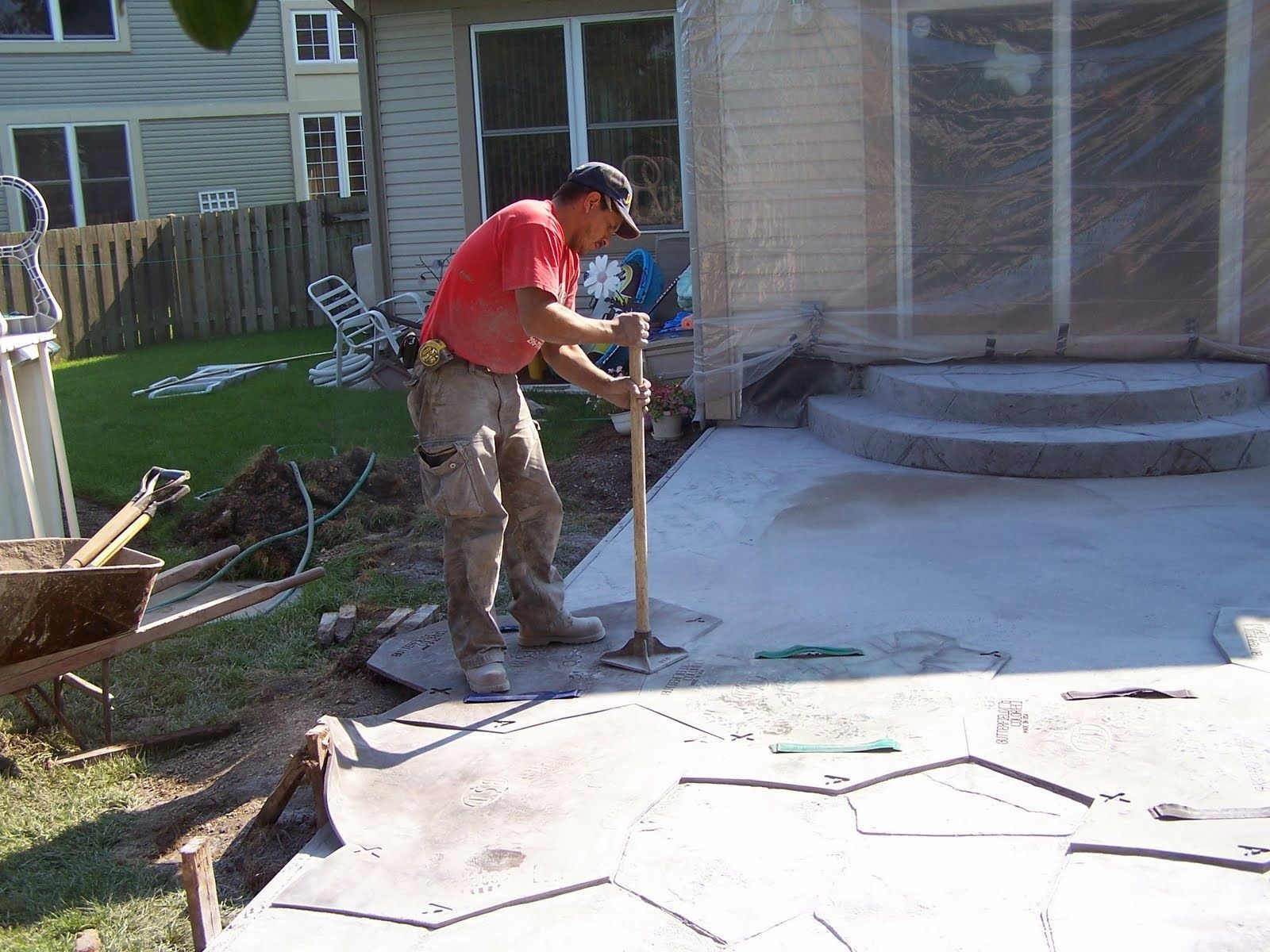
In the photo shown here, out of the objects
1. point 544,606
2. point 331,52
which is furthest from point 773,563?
point 331,52

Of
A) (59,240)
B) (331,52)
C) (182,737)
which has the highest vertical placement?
(331,52)

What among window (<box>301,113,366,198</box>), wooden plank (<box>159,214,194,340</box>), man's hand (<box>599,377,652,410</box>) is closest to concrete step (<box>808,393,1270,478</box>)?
man's hand (<box>599,377,652,410</box>)

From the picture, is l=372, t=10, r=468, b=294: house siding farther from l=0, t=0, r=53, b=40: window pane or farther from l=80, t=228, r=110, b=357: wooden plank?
l=0, t=0, r=53, b=40: window pane

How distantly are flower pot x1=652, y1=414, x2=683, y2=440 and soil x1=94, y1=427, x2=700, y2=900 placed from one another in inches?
3.1

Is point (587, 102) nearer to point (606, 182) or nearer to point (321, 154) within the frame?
point (606, 182)

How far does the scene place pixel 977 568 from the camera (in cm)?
520

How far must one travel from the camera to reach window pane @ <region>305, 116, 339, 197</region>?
20.8 m

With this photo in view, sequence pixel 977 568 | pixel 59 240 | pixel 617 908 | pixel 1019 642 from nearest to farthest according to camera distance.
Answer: pixel 617 908 → pixel 1019 642 → pixel 977 568 → pixel 59 240

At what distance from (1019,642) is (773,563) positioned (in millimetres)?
1342

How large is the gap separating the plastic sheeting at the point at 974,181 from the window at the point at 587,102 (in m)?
3.32

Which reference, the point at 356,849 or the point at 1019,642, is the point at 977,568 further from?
the point at 356,849

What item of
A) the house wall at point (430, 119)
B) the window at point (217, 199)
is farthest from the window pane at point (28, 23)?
the house wall at point (430, 119)

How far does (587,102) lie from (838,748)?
8836 millimetres

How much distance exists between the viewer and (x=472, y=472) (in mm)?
4051
